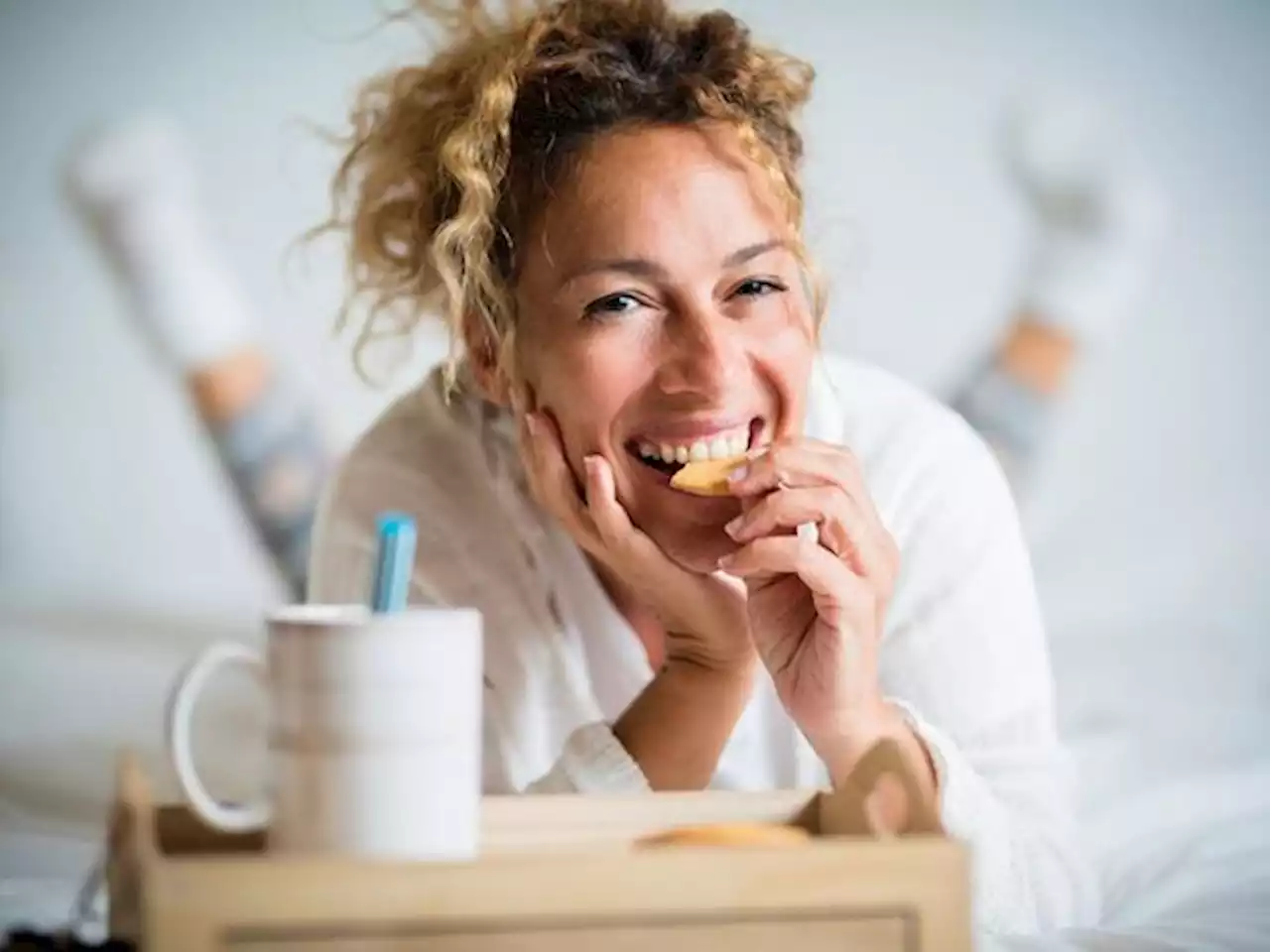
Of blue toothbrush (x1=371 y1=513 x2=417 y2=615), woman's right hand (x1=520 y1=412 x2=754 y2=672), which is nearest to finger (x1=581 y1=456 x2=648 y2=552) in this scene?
woman's right hand (x1=520 y1=412 x2=754 y2=672)

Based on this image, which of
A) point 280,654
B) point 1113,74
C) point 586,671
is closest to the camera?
point 280,654

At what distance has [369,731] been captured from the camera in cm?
80

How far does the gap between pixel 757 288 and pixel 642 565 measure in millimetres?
200

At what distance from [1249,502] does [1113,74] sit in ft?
1.12

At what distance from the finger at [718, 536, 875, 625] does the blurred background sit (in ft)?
1.02

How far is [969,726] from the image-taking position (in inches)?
50.3

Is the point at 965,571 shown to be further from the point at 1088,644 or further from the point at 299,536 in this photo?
the point at 299,536

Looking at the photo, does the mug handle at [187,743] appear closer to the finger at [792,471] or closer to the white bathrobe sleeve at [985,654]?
the finger at [792,471]

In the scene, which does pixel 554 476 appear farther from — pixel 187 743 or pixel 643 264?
pixel 187 743

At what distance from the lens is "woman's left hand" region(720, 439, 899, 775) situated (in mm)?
1085

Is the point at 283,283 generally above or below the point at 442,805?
above

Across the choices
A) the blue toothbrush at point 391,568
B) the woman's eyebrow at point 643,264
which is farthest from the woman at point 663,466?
the blue toothbrush at point 391,568

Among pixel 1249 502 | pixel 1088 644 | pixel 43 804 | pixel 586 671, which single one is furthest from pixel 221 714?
pixel 1249 502

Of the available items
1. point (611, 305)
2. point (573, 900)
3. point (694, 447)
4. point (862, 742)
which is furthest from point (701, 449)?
point (573, 900)
